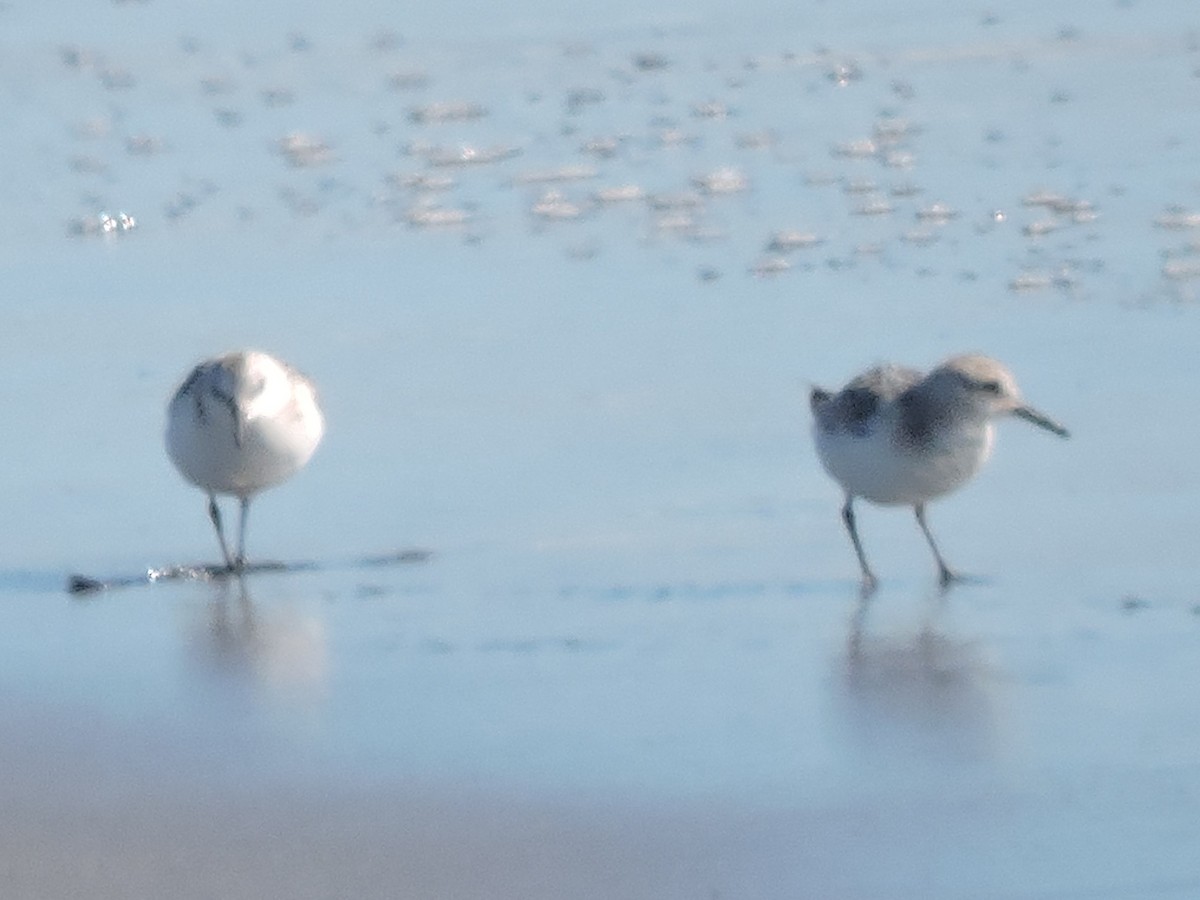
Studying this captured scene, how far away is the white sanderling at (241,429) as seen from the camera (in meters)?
7.86

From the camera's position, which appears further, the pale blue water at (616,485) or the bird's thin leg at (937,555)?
the bird's thin leg at (937,555)

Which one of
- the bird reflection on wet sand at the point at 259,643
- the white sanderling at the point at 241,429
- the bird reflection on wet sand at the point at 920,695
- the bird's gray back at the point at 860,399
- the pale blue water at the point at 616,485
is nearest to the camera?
A: the pale blue water at the point at 616,485

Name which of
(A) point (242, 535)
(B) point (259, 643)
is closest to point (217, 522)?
(A) point (242, 535)

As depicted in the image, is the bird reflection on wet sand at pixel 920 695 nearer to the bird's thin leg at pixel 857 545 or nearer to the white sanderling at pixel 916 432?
the bird's thin leg at pixel 857 545

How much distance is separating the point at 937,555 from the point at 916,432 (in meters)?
0.42

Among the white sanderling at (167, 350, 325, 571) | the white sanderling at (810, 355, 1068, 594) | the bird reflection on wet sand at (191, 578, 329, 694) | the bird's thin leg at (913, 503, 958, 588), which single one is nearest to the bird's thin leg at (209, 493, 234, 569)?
the white sanderling at (167, 350, 325, 571)

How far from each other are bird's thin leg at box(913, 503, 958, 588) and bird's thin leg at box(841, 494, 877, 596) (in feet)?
0.57

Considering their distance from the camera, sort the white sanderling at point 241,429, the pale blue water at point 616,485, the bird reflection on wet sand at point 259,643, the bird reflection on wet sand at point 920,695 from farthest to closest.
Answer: the white sanderling at point 241,429
the bird reflection on wet sand at point 259,643
the bird reflection on wet sand at point 920,695
the pale blue water at point 616,485

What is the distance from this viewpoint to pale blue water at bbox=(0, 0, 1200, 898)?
207 inches

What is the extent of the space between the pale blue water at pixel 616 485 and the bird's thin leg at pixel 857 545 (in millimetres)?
61

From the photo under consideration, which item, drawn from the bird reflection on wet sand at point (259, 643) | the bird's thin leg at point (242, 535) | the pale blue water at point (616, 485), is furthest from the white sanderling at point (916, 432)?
the bird's thin leg at point (242, 535)

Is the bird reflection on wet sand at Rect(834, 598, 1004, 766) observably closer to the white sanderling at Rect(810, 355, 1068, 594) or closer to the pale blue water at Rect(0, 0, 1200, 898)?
the pale blue water at Rect(0, 0, 1200, 898)

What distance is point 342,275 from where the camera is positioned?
10617mm

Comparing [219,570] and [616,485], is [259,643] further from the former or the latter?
[616,485]
